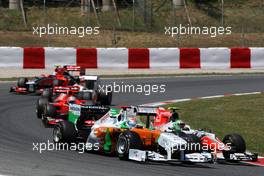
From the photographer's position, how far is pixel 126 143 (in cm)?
1149

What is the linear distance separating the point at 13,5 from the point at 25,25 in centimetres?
220

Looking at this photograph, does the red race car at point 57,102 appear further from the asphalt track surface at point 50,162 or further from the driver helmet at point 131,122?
the driver helmet at point 131,122

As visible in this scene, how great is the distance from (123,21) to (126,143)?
2125cm

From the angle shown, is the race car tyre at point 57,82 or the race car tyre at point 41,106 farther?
the race car tyre at point 57,82

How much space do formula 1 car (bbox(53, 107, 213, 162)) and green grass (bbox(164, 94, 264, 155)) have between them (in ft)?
6.97

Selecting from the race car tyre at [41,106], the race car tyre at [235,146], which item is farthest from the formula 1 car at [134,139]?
the race car tyre at [41,106]

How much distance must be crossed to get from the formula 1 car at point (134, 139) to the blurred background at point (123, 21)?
1605 cm

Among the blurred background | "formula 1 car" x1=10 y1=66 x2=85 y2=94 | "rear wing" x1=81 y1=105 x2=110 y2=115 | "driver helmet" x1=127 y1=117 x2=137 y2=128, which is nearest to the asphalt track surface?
"driver helmet" x1=127 y1=117 x2=137 y2=128

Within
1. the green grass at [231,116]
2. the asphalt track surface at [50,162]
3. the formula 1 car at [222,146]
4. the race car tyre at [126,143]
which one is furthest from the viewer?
the green grass at [231,116]

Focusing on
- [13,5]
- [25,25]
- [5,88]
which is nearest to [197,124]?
[5,88]

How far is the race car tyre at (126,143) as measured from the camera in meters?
11.4

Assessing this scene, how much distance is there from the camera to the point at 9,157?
38.2 ft

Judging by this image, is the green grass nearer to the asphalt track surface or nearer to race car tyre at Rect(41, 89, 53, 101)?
the asphalt track surface

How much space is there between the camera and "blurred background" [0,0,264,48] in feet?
98.5
